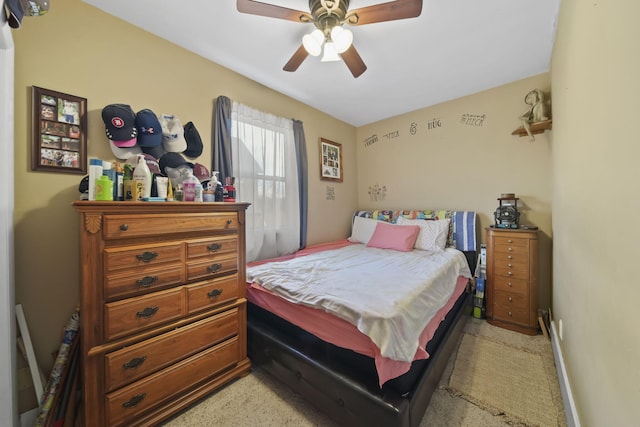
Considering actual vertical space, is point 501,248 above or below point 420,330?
above

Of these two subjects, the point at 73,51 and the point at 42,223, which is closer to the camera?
the point at 42,223

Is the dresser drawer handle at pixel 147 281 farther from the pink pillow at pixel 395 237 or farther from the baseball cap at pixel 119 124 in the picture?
the pink pillow at pixel 395 237

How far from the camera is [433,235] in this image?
2.66 meters

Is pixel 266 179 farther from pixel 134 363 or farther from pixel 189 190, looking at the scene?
pixel 134 363

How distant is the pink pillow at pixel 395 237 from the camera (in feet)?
8.68

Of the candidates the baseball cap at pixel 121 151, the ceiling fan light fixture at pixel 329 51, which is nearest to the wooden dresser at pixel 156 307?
the baseball cap at pixel 121 151

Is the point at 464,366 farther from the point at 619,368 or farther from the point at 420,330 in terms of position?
the point at 619,368

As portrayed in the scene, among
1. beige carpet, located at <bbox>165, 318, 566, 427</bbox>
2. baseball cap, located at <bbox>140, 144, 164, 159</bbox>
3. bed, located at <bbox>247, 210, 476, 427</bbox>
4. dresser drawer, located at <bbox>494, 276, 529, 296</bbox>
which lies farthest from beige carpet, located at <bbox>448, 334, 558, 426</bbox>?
baseball cap, located at <bbox>140, 144, 164, 159</bbox>

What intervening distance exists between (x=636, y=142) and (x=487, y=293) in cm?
224

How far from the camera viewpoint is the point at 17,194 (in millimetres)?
1282

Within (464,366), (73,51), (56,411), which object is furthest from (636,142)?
(73,51)

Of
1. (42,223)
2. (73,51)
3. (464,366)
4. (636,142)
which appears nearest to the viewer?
(636,142)

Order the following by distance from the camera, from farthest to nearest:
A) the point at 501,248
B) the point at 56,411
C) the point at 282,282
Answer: the point at 501,248 < the point at 282,282 < the point at 56,411

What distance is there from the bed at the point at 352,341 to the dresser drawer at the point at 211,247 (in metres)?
0.32
